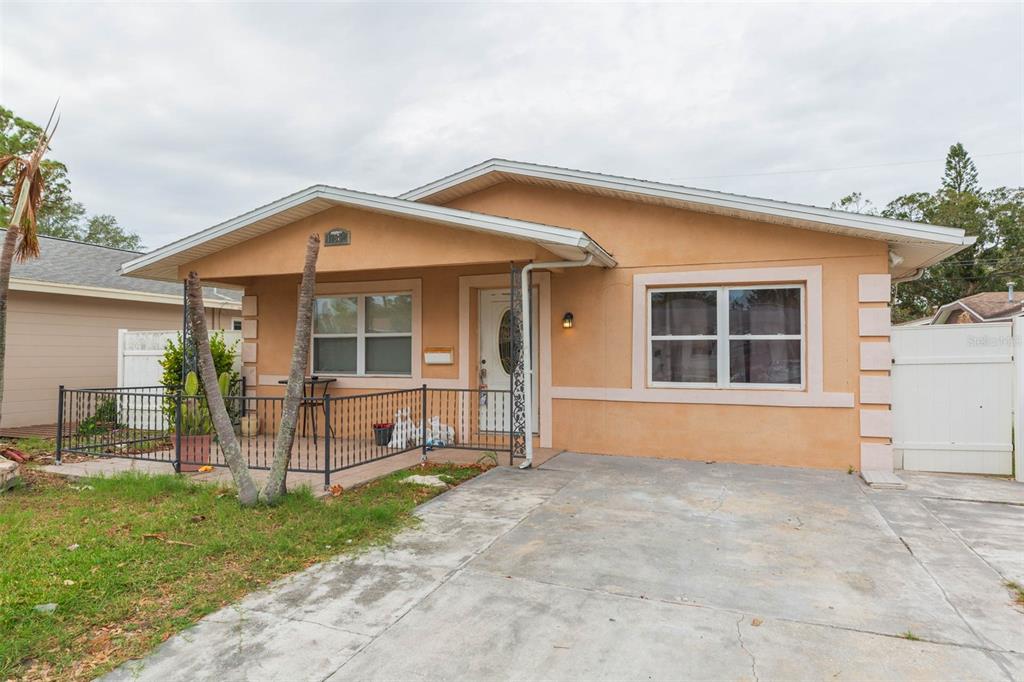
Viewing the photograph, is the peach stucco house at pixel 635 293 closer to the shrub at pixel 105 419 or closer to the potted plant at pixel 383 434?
the potted plant at pixel 383 434

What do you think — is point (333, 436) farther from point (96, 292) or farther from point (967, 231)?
point (967, 231)

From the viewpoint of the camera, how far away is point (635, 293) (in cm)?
725

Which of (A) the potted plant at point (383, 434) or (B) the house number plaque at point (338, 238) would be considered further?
(A) the potted plant at point (383, 434)

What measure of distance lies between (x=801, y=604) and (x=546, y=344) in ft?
16.4

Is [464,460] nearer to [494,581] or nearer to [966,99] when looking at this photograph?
[494,581]

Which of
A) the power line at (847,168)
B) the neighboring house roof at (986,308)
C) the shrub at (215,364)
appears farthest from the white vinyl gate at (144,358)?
the power line at (847,168)

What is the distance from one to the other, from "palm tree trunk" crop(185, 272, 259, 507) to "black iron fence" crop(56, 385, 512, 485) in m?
1.42

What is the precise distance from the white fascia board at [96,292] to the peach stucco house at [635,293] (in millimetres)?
4082

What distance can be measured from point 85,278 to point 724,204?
12988 millimetres

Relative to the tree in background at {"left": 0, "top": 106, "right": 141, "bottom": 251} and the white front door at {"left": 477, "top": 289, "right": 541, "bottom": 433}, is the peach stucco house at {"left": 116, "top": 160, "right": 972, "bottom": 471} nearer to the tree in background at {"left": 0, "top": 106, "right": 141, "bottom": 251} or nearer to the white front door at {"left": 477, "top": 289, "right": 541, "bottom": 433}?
the white front door at {"left": 477, "top": 289, "right": 541, "bottom": 433}

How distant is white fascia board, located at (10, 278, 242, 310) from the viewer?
1029 cm

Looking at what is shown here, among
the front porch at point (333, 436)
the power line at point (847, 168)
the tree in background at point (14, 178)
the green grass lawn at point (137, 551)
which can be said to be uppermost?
the power line at point (847, 168)

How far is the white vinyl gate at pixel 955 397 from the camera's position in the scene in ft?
20.2

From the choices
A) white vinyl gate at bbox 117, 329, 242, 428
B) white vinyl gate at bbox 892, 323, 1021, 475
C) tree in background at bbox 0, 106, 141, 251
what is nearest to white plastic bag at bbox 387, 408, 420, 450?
white vinyl gate at bbox 117, 329, 242, 428
